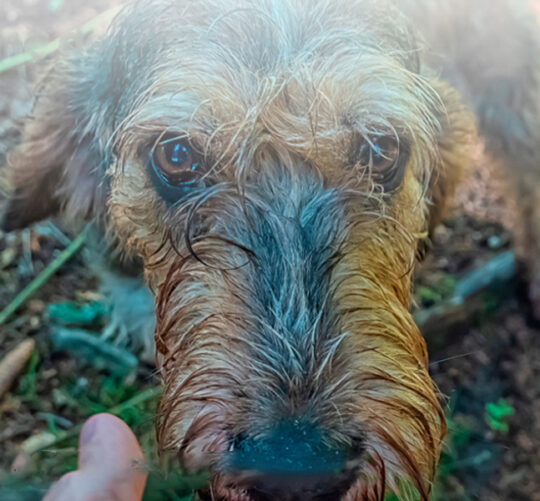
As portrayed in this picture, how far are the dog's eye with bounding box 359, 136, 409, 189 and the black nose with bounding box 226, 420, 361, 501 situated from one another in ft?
2.58

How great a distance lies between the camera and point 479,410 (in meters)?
3.23

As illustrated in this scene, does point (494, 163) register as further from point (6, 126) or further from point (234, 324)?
point (6, 126)

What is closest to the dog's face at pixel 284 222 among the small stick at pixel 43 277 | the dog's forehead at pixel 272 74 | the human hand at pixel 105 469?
the dog's forehead at pixel 272 74

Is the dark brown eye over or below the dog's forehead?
below

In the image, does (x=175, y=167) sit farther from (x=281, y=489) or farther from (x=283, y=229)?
(x=281, y=489)

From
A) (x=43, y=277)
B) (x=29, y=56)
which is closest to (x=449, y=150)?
(x=43, y=277)

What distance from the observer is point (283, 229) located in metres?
1.76

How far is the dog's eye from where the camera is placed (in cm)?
176

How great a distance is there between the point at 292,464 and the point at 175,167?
94cm

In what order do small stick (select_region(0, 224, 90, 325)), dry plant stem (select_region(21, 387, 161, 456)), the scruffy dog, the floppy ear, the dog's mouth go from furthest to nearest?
small stick (select_region(0, 224, 90, 325)), dry plant stem (select_region(21, 387, 161, 456)), the floppy ear, the scruffy dog, the dog's mouth

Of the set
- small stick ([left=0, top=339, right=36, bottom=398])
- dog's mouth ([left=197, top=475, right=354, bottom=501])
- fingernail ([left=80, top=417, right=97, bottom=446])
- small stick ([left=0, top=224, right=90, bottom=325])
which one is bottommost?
small stick ([left=0, top=339, right=36, bottom=398])

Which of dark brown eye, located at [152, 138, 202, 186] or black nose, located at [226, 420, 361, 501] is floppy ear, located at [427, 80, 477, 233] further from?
black nose, located at [226, 420, 361, 501]

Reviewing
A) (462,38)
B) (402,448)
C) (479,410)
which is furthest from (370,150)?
(479,410)

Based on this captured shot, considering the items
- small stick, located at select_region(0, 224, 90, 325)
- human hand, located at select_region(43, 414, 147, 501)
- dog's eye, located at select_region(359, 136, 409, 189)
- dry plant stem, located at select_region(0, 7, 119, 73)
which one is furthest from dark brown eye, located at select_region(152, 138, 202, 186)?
dry plant stem, located at select_region(0, 7, 119, 73)
